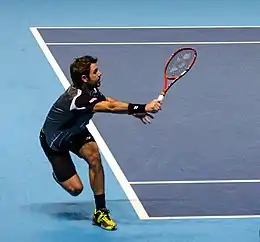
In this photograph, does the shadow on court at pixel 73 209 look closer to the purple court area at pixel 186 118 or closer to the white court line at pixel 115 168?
→ the white court line at pixel 115 168

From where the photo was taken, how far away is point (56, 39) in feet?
47.1

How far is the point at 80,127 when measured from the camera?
28.0ft

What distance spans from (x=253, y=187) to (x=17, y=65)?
472cm

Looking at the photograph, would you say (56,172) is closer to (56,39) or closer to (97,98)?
(97,98)

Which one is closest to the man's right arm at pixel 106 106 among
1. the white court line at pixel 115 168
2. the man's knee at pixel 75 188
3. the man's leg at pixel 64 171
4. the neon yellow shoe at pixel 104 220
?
the man's leg at pixel 64 171

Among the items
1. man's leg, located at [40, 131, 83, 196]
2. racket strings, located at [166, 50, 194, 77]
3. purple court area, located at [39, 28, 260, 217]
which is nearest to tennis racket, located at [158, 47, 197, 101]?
racket strings, located at [166, 50, 194, 77]

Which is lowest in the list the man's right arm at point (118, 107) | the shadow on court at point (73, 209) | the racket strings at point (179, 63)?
the shadow on court at point (73, 209)

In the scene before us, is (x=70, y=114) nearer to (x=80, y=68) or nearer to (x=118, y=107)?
(x=80, y=68)

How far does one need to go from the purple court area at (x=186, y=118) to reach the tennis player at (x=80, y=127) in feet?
2.16

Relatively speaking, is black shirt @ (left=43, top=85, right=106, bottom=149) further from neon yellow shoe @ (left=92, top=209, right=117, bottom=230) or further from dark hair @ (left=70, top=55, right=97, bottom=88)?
neon yellow shoe @ (left=92, top=209, right=117, bottom=230)

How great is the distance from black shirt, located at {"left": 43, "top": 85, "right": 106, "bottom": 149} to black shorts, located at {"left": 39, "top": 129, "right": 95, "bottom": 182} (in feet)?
0.21

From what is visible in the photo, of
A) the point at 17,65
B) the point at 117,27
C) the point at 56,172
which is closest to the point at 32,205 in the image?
the point at 56,172

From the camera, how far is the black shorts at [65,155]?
339 inches

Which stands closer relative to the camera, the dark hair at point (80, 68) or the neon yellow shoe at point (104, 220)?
the dark hair at point (80, 68)
